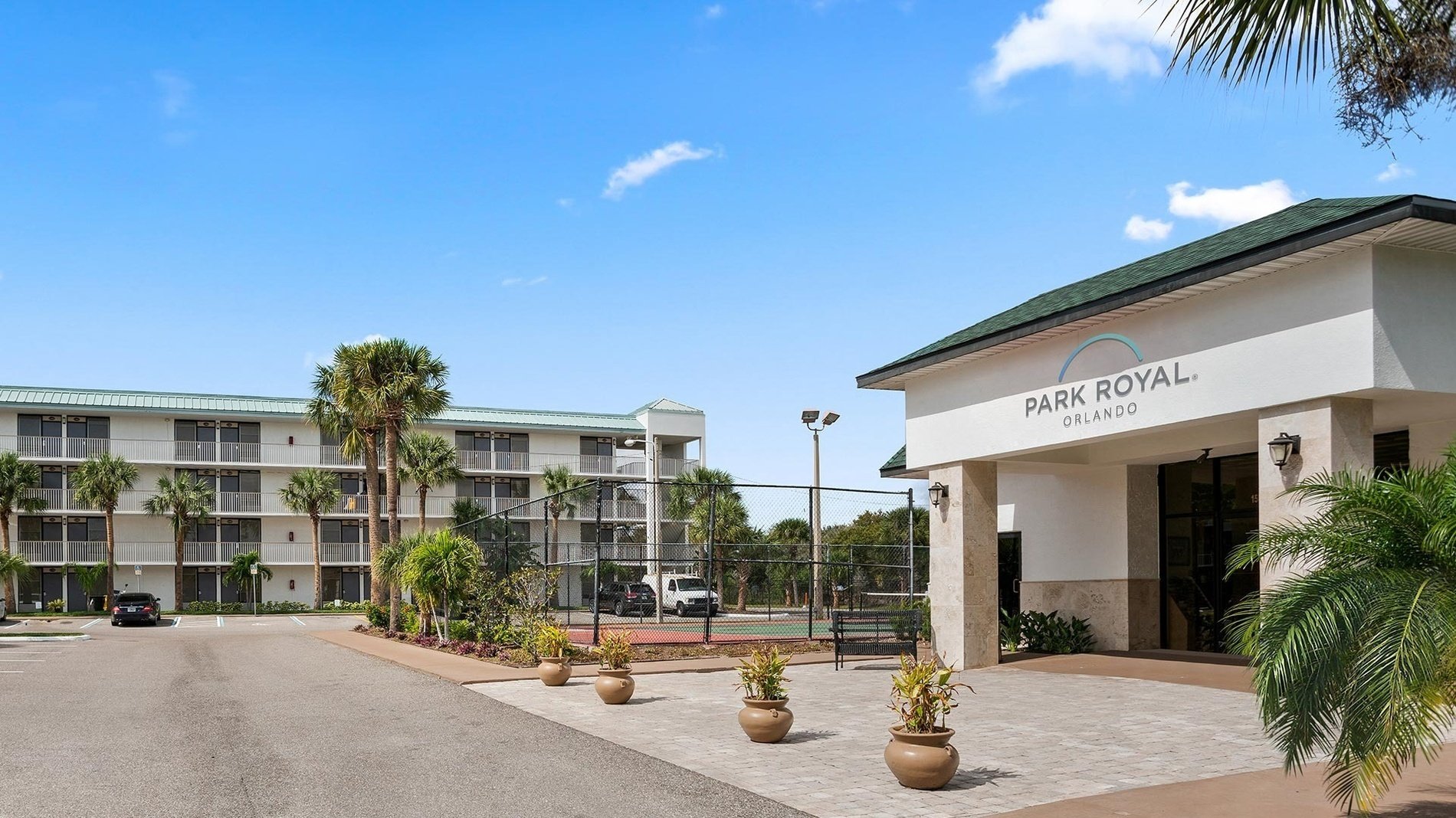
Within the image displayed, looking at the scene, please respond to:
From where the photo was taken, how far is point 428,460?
5553 centimetres

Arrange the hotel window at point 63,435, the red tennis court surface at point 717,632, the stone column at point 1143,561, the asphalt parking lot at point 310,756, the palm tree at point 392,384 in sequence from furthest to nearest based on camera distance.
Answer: the hotel window at point 63,435
the palm tree at point 392,384
the red tennis court surface at point 717,632
the stone column at point 1143,561
the asphalt parking lot at point 310,756

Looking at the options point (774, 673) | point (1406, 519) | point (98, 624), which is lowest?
point (98, 624)

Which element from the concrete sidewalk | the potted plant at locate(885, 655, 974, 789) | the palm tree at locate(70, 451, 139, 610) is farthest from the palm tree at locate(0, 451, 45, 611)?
the potted plant at locate(885, 655, 974, 789)

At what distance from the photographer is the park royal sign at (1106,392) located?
1452 centimetres

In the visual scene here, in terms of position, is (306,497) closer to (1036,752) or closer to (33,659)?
(33,659)

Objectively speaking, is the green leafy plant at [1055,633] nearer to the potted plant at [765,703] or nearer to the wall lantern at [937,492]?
the wall lantern at [937,492]

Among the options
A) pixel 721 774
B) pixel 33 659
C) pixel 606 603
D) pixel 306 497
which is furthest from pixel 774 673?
pixel 306 497

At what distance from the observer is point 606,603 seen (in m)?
44.2

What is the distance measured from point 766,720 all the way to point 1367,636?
19.7 feet

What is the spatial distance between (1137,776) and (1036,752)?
4.33 ft

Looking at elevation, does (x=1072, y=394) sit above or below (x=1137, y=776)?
above

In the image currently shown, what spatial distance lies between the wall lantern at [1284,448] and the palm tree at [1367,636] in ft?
→ 20.9

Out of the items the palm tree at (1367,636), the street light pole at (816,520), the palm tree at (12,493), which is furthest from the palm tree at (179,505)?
the palm tree at (1367,636)

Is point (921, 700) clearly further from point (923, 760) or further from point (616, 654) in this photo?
point (616, 654)
